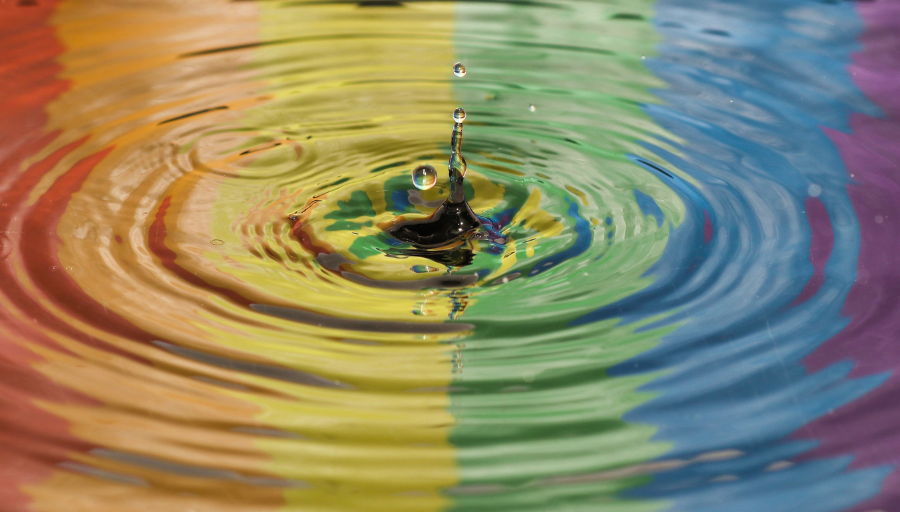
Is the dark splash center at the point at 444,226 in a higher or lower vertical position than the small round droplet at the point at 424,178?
lower

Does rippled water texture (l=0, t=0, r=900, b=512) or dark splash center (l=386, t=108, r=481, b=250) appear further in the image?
dark splash center (l=386, t=108, r=481, b=250)

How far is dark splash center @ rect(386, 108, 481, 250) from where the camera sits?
856 mm

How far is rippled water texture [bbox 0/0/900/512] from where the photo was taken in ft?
1.75

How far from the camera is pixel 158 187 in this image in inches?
36.7

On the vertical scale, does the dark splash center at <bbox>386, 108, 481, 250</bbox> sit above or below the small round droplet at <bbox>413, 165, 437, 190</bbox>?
below

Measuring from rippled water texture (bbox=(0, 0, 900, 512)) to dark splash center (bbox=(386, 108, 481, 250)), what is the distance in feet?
0.07

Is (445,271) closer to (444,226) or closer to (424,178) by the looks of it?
(444,226)

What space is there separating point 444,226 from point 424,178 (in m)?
0.10

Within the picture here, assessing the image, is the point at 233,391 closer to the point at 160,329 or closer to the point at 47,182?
the point at 160,329

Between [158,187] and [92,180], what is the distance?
0.07m

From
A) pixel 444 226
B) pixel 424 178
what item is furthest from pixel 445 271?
pixel 424 178

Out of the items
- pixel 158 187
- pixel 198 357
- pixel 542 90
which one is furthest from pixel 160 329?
pixel 542 90

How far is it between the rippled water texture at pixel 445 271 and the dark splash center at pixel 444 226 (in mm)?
22

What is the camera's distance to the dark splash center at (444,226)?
0.86 m
